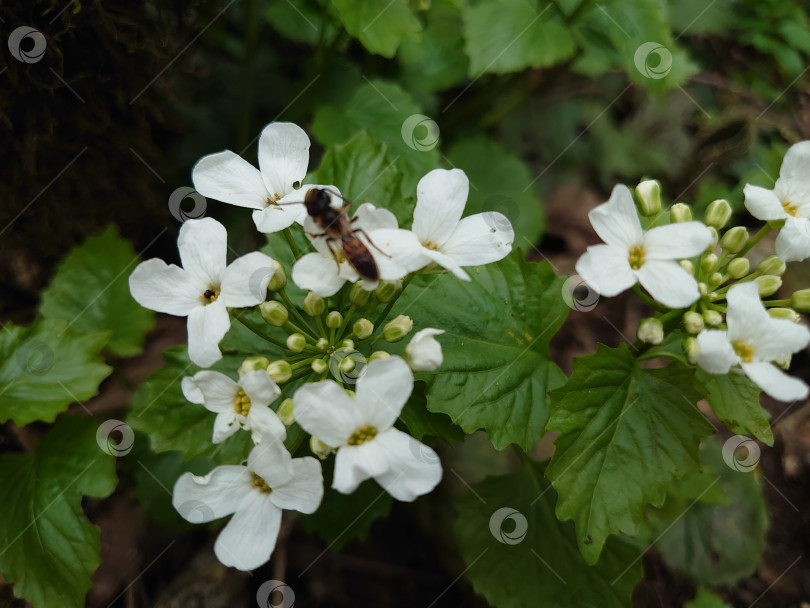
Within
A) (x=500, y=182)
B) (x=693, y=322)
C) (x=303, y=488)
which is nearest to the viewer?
(x=303, y=488)

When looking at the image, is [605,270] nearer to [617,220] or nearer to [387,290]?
[617,220]

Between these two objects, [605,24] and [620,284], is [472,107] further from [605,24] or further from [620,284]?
[620,284]

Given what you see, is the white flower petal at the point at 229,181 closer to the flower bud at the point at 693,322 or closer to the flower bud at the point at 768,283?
the flower bud at the point at 693,322

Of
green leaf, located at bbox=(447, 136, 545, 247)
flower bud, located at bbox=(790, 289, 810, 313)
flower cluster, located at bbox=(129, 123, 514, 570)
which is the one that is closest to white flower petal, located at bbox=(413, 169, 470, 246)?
flower cluster, located at bbox=(129, 123, 514, 570)

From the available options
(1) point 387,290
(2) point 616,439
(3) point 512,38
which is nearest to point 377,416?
(1) point 387,290

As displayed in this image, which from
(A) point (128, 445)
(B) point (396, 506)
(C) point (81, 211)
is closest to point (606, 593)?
(B) point (396, 506)

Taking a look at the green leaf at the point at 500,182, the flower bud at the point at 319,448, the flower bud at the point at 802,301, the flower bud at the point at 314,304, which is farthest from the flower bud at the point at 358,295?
the green leaf at the point at 500,182
